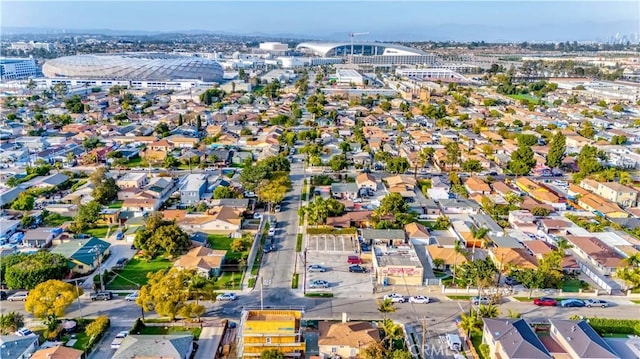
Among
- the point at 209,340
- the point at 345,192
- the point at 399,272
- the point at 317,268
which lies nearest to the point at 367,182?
the point at 345,192

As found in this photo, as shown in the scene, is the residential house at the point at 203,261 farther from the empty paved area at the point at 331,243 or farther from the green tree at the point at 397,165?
the green tree at the point at 397,165

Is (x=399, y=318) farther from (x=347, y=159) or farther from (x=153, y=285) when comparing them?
(x=347, y=159)

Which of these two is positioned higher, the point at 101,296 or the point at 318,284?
the point at 318,284

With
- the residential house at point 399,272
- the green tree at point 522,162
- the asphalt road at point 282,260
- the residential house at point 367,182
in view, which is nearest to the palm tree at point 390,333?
the residential house at point 399,272

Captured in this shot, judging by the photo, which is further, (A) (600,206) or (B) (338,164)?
(B) (338,164)

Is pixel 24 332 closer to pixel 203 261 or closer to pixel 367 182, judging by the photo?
pixel 203 261

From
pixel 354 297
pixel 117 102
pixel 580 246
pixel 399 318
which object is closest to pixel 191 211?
pixel 354 297

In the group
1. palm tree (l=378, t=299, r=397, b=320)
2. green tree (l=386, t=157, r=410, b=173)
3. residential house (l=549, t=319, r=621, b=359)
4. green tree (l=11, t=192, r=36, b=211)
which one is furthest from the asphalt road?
green tree (l=11, t=192, r=36, b=211)
